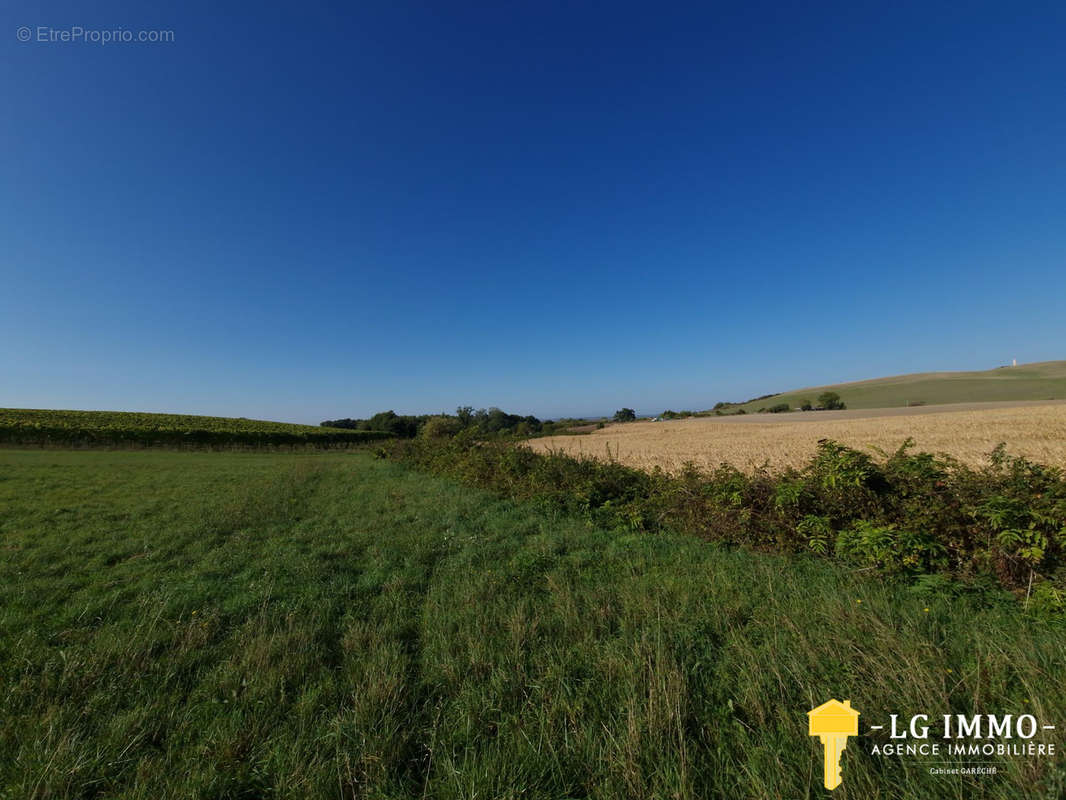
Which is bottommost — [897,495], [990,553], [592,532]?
[592,532]

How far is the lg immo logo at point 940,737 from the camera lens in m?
2.09

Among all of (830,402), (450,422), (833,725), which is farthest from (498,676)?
(830,402)

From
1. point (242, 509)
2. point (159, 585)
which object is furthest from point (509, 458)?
point (159, 585)

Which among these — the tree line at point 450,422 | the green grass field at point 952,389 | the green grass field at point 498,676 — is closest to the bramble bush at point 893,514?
the green grass field at point 498,676

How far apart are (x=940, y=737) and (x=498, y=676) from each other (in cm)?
291

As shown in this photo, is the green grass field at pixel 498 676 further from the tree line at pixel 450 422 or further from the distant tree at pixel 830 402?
the distant tree at pixel 830 402

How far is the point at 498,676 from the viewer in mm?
3113

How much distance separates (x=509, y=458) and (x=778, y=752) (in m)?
11.3

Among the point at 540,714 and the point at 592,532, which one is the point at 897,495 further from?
the point at 540,714

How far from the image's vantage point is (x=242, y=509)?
10.7 meters

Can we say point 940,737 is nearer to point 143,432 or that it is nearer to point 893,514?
point 893,514

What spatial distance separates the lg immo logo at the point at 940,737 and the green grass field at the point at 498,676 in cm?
7

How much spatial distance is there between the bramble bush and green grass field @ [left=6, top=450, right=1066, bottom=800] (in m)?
0.51

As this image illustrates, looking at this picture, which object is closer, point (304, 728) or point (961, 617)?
point (304, 728)
